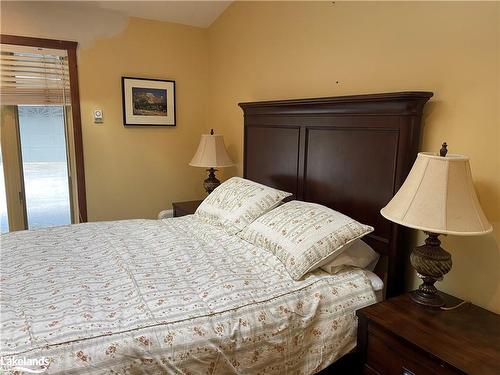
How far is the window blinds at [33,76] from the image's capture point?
2898 mm

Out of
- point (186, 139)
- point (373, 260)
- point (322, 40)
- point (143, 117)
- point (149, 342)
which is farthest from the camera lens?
point (186, 139)

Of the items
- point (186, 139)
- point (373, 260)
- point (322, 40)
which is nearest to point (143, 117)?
A: point (186, 139)

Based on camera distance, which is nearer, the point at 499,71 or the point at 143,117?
the point at 499,71

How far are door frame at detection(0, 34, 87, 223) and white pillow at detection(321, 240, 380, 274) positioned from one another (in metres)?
2.49

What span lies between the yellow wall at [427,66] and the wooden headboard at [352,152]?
145mm

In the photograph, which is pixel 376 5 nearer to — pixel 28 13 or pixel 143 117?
pixel 143 117

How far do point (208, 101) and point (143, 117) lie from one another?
0.71 meters

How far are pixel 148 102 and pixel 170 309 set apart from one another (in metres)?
2.56

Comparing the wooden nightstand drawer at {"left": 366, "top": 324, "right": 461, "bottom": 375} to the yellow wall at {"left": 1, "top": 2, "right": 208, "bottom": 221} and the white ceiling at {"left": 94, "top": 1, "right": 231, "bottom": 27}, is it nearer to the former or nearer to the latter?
the yellow wall at {"left": 1, "top": 2, "right": 208, "bottom": 221}

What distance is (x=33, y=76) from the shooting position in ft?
9.82

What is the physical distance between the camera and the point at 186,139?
3.73m

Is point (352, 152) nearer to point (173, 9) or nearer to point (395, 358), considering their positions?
point (395, 358)

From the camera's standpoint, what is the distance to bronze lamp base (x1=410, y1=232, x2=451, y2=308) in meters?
1.46

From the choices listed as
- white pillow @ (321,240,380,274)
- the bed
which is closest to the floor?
the bed
